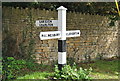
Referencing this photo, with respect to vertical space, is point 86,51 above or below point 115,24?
below

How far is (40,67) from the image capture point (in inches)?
247

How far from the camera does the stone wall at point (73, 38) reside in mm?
6535

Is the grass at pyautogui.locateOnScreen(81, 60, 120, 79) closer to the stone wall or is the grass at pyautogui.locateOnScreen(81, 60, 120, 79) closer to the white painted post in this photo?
→ the stone wall

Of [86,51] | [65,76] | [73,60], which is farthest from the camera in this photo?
[86,51]

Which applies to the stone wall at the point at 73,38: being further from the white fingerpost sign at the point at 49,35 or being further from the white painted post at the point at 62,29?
the white fingerpost sign at the point at 49,35

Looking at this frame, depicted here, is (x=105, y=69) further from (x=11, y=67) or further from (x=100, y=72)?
(x=11, y=67)

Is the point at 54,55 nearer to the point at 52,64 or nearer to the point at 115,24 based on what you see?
the point at 52,64

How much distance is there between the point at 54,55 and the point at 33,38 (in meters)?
0.95

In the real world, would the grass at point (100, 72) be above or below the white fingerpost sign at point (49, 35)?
below

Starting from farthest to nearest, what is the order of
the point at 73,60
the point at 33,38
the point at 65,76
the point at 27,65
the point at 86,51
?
the point at 86,51 < the point at 73,60 < the point at 33,38 < the point at 27,65 < the point at 65,76

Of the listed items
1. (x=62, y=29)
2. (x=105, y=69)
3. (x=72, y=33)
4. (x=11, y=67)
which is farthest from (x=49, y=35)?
(x=105, y=69)

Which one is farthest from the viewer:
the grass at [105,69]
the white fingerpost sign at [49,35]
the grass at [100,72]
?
the grass at [105,69]

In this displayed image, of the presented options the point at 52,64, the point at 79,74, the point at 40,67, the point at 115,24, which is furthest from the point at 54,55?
the point at 115,24

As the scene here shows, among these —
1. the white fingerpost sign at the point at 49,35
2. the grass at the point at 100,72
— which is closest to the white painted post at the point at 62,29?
the white fingerpost sign at the point at 49,35
